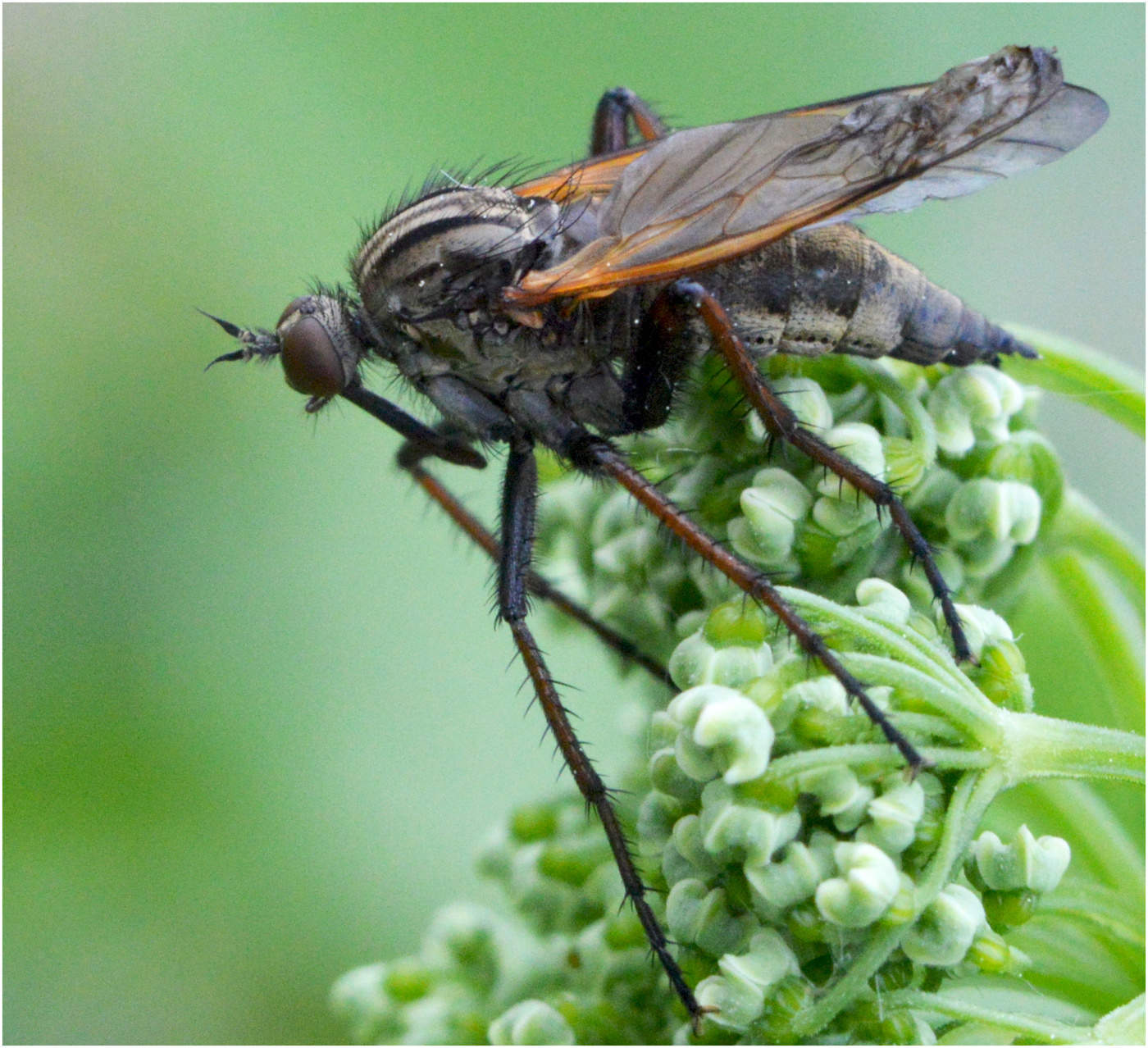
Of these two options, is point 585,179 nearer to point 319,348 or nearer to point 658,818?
point 319,348

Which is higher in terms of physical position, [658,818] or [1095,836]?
[658,818]

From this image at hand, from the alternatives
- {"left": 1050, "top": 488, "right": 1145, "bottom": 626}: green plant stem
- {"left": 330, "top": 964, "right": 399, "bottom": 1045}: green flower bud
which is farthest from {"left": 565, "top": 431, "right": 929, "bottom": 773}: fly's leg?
{"left": 330, "top": 964, "right": 399, "bottom": 1045}: green flower bud

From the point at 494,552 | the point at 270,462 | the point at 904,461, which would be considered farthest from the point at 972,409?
the point at 270,462

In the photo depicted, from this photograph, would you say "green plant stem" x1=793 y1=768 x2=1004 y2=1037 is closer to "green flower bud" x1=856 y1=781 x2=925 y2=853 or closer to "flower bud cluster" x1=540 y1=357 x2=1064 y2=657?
"green flower bud" x1=856 y1=781 x2=925 y2=853

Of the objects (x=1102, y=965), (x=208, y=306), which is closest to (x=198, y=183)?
(x=208, y=306)

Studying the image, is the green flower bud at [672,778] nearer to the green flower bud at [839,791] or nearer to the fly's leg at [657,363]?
the green flower bud at [839,791]

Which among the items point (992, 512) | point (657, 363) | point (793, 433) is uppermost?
point (657, 363)

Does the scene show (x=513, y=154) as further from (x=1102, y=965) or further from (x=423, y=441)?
(x=1102, y=965)
